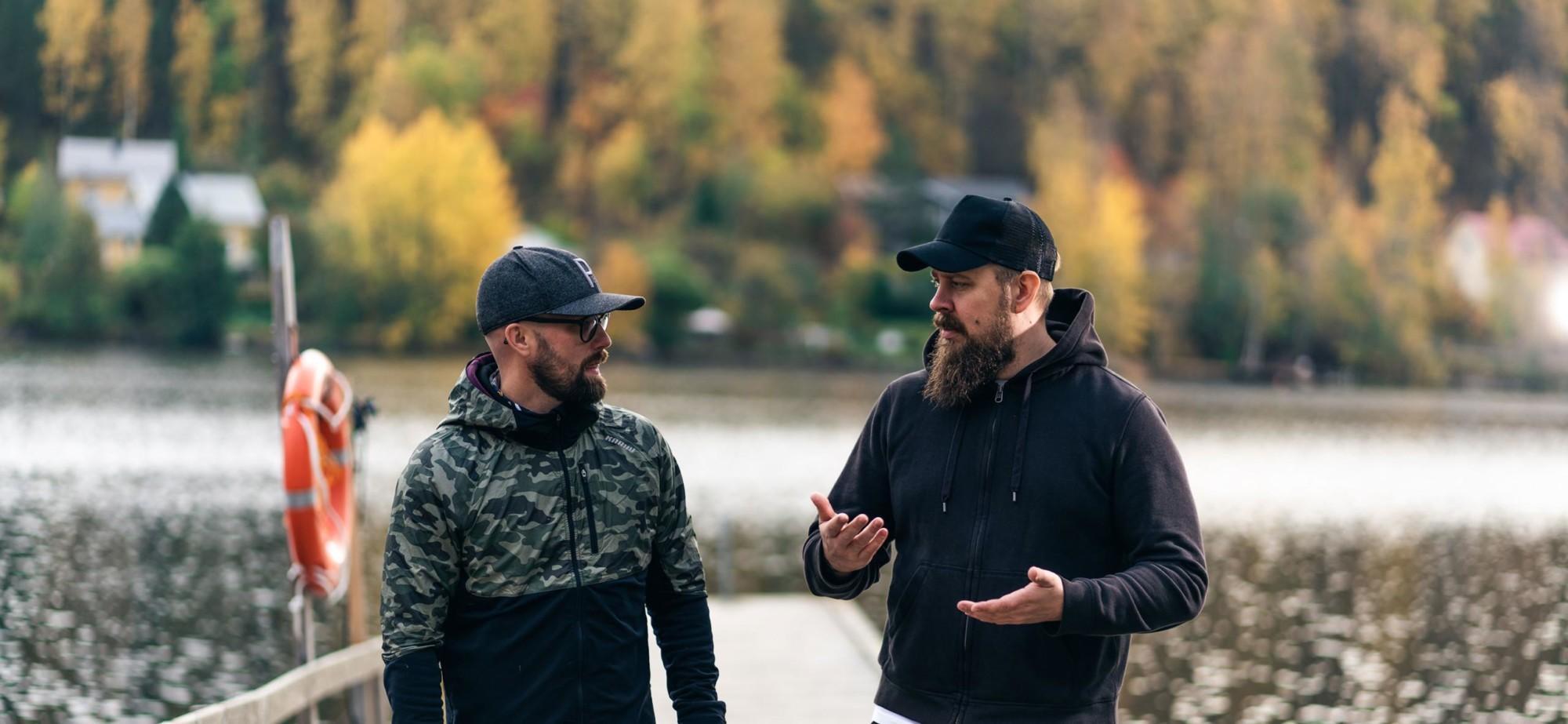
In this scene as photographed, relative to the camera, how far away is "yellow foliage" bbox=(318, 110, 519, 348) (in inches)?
2763

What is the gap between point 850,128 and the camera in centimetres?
10100

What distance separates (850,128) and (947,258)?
98900 mm

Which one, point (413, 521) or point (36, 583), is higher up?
point (413, 521)

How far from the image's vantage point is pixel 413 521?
2.89 metres

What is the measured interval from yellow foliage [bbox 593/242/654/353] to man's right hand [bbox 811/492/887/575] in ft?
203

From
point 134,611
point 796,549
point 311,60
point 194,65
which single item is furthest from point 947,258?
point 311,60

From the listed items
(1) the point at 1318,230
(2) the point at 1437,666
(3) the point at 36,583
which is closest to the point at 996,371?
(2) the point at 1437,666

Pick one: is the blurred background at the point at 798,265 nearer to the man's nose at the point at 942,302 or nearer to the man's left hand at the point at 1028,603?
the man's nose at the point at 942,302

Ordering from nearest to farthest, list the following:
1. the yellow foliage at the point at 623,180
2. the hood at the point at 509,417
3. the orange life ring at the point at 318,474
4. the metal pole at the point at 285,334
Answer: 1. the hood at the point at 509,417
2. the orange life ring at the point at 318,474
3. the metal pole at the point at 285,334
4. the yellow foliage at the point at 623,180

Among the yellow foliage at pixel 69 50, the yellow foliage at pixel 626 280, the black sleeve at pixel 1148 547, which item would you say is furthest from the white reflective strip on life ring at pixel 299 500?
the yellow foliage at pixel 69 50

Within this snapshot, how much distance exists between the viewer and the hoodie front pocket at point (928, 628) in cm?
310

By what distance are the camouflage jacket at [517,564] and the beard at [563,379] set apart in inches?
1.3

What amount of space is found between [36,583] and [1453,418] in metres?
46.8

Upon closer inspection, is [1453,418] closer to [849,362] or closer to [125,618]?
[849,362]
